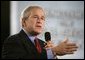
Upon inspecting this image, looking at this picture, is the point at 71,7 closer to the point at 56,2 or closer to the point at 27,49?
the point at 56,2

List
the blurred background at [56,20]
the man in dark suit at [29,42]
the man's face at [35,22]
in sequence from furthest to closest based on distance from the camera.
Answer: the blurred background at [56,20], the man's face at [35,22], the man in dark suit at [29,42]

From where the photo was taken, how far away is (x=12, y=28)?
187 cm

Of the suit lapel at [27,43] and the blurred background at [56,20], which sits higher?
the blurred background at [56,20]

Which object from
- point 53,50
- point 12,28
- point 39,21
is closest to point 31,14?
point 39,21

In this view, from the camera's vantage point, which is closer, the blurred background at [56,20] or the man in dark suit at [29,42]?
the man in dark suit at [29,42]

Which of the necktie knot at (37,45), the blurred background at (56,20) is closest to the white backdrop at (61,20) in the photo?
the blurred background at (56,20)

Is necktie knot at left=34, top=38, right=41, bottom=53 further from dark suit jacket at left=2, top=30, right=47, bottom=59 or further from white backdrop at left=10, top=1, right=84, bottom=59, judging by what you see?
white backdrop at left=10, top=1, right=84, bottom=59

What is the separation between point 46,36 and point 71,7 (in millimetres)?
778

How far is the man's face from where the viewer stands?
1.39 metres

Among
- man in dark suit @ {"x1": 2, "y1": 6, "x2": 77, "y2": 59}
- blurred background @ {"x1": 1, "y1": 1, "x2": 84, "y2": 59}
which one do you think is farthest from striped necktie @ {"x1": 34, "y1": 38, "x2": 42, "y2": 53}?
blurred background @ {"x1": 1, "y1": 1, "x2": 84, "y2": 59}

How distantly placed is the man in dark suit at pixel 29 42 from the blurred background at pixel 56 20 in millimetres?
396

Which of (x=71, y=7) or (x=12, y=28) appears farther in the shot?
(x=71, y=7)

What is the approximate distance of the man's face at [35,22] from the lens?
139 cm

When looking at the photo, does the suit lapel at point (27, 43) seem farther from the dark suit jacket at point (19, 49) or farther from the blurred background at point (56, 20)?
the blurred background at point (56, 20)
